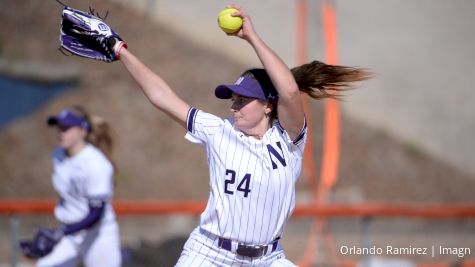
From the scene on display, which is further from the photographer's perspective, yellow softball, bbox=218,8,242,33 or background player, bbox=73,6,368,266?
background player, bbox=73,6,368,266

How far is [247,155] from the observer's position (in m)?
4.69

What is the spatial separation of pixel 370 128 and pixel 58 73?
16.8 ft

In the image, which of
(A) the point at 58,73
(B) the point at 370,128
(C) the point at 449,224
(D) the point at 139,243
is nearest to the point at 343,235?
(C) the point at 449,224

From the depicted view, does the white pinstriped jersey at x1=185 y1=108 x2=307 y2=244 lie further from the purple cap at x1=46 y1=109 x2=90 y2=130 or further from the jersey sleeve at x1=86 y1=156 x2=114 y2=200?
the purple cap at x1=46 y1=109 x2=90 y2=130

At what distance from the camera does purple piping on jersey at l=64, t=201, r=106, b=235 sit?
7164 millimetres

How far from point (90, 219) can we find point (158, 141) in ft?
19.4

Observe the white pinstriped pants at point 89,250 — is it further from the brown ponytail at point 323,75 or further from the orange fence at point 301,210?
the brown ponytail at point 323,75

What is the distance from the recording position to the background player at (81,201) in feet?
23.9

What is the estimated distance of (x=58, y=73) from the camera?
13398 mm

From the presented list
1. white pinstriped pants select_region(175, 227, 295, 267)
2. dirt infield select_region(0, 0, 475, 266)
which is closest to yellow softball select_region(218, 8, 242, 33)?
white pinstriped pants select_region(175, 227, 295, 267)

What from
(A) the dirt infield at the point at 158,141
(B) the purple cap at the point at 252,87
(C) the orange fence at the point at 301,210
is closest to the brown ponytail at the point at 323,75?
(B) the purple cap at the point at 252,87

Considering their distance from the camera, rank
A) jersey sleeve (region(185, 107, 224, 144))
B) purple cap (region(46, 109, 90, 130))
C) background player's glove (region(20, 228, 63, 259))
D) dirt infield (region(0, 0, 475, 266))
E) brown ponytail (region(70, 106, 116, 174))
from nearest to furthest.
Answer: jersey sleeve (region(185, 107, 224, 144))
background player's glove (region(20, 228, 63, 259))
purple cap (region(46, 109, 90, 130))
brown ponytail (region(70, 106, 116, 174))
dirt infield (region(0, 0, 475, 266))

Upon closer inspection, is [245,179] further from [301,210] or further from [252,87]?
[301,210]

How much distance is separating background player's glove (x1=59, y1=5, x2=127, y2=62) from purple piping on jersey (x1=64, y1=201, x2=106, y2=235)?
274cm
